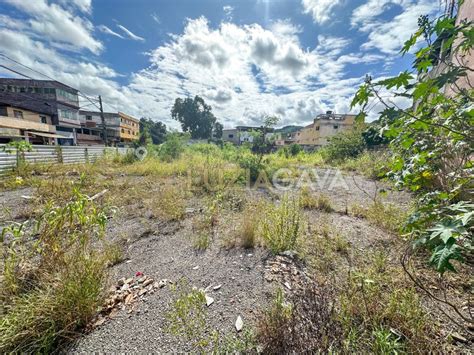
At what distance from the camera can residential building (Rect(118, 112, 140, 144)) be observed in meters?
30.6

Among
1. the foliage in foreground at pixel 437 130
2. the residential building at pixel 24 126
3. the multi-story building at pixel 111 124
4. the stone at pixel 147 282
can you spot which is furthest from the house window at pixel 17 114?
the foliage in foreground at pixel 437 130

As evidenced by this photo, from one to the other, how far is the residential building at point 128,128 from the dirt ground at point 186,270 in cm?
3127

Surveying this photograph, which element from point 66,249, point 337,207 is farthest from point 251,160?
point 66,249

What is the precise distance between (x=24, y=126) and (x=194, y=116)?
24063mm

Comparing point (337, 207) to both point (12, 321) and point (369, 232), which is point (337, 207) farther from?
point (12, 321)

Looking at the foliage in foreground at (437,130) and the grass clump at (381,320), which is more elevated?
the foliage in foreground at (437,130)

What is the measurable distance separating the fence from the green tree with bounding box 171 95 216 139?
2676 cm

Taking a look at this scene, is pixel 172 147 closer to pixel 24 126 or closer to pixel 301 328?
pixel 301 328

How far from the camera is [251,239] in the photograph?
2307 mm

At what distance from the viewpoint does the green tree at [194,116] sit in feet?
118

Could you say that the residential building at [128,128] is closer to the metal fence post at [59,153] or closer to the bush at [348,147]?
the metal fence post at [59,153]

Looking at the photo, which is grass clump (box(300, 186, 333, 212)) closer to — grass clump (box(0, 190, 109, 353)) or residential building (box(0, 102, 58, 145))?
grass clump (box(0, 190, 109, 353))

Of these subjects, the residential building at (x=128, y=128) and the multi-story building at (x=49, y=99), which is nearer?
the multi-story building at (x=49, y=99)

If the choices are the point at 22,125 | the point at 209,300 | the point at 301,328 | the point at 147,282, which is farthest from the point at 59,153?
the point at 22,125
